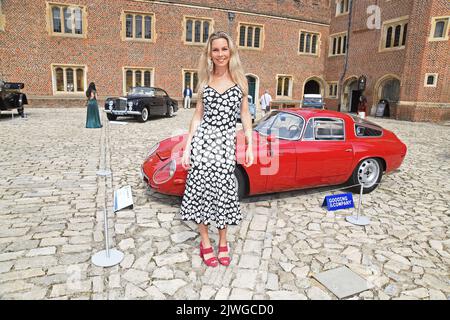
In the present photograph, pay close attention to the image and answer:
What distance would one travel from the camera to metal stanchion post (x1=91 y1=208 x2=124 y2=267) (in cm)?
297

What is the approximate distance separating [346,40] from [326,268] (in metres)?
25.8

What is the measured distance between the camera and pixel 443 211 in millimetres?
4621

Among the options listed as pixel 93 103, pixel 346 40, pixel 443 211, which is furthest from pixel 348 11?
pixel 443 211

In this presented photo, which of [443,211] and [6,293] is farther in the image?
[443,211]

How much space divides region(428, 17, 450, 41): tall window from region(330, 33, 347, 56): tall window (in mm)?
7317

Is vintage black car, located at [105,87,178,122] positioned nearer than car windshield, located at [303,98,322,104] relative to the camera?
Yes

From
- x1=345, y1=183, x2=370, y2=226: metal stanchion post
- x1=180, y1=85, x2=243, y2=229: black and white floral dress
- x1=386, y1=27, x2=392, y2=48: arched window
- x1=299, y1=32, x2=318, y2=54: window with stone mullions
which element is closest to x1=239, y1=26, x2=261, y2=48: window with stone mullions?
x1=299, y1=32, x2=318, y2=54: window with stone mullions

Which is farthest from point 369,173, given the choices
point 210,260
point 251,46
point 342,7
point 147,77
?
point 342,7

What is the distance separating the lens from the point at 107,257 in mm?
3070

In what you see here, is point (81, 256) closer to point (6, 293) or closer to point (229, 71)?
point (6, 293)

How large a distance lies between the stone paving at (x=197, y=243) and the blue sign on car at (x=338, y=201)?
5.4 inches

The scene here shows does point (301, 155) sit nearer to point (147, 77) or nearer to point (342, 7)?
point (147, 77)

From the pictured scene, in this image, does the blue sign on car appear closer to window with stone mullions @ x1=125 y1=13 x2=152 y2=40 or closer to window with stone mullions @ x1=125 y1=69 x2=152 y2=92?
window with stone mullions @ x1=125 y1=69 x2=152 y2=92

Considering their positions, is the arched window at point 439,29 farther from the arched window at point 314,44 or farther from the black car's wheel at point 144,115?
the black car's wheel at point 144,115
